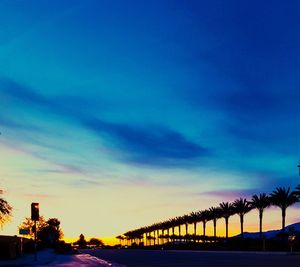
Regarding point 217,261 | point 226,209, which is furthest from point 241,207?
point 217,261

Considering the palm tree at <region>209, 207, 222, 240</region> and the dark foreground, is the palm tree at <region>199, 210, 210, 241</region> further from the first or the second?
the dark foreground

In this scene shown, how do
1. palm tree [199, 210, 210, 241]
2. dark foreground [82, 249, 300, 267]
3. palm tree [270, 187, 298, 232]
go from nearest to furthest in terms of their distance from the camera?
dark foreground [82, 249, 300, 267]
palm tree [270, 187, 298, 232]
palm tree [199, 210, 210, 241]

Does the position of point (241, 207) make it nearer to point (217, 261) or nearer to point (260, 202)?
point (260, 202)

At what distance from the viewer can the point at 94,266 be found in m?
38.2

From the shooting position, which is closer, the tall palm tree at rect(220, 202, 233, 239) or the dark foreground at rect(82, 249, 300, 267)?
the dark foreground at rect(82, 249, 300, 267)

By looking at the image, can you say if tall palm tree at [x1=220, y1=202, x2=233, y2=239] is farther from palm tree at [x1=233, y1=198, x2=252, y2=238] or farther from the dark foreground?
the dark foreground

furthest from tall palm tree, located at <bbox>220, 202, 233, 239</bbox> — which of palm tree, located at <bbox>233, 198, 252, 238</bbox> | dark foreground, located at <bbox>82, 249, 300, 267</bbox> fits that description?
dark foreground, located at <bbox>82, 249, 300, 267</bbox>

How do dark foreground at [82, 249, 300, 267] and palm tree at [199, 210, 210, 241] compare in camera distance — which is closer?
dark foreground at [82, 249, 300, 267]

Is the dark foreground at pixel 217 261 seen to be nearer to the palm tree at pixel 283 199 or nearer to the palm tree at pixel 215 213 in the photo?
the palm tree at pixel 283 199

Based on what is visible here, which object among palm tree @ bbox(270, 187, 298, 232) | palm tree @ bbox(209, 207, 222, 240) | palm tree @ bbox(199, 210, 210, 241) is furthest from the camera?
palm tree @ bbox(199, 210, 210, 241)

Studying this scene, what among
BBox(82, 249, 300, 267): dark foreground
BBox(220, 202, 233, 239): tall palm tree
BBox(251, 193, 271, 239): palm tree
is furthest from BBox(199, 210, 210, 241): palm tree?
BBox(82, 249, 300, 267): dark foreground

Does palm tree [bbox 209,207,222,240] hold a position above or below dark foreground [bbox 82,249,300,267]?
above

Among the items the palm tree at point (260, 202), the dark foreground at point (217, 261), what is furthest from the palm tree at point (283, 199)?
the dark foreground at point (217, 261)

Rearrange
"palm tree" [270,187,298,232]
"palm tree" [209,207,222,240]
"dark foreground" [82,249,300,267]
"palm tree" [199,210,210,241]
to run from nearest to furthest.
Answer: "dark foreground" [82,249,300,267], "palm tree" [270,187,298,232], "palm tree" [209,207,222,240], "palm tree" [199,210,210,241]
